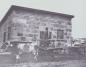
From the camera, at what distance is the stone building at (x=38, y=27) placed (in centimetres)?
1205

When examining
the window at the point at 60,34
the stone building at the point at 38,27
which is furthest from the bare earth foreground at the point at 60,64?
the window at the point at 60,34

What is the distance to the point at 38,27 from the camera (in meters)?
13.0

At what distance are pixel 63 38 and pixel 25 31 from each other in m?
3.87

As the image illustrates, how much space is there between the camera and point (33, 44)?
12.4 meters

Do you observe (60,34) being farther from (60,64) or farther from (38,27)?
(60,64)

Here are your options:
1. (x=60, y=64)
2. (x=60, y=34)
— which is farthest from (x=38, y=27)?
(x=60, y=64)

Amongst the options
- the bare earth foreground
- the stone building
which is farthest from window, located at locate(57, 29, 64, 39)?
the bare earth foreground

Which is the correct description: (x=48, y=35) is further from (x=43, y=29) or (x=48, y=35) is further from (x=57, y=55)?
(x=57, y=55)

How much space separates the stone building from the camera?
12047 mm

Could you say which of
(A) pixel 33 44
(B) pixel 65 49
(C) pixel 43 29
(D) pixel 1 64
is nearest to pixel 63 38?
(B) pixel 65 49

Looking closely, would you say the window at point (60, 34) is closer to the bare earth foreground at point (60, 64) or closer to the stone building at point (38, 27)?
the stone building at point (38, 27)

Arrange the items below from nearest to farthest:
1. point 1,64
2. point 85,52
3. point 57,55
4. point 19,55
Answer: point 1,64 < point 19,55 < point 57,55 < point 85,52

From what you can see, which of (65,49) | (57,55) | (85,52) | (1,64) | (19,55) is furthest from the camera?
(65,49)

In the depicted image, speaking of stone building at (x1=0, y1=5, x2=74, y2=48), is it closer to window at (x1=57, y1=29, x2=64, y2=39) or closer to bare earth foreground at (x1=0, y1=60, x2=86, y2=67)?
window at (x1=57, y1=29, x2=64, y2=39)
